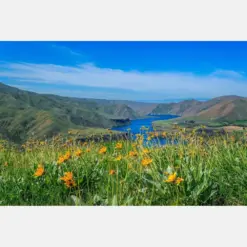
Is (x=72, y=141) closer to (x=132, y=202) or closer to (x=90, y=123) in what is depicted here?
(x=90, y=123)

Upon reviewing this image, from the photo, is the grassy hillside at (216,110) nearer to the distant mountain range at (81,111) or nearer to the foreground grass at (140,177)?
the distant mountain range at (81,111)

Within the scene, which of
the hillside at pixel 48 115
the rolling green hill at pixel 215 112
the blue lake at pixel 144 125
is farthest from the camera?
the hillside at pixel 48 115

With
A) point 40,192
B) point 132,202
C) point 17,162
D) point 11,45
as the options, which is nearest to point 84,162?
point 40,192

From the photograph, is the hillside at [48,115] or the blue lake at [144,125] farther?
the hillside at [48,115]
